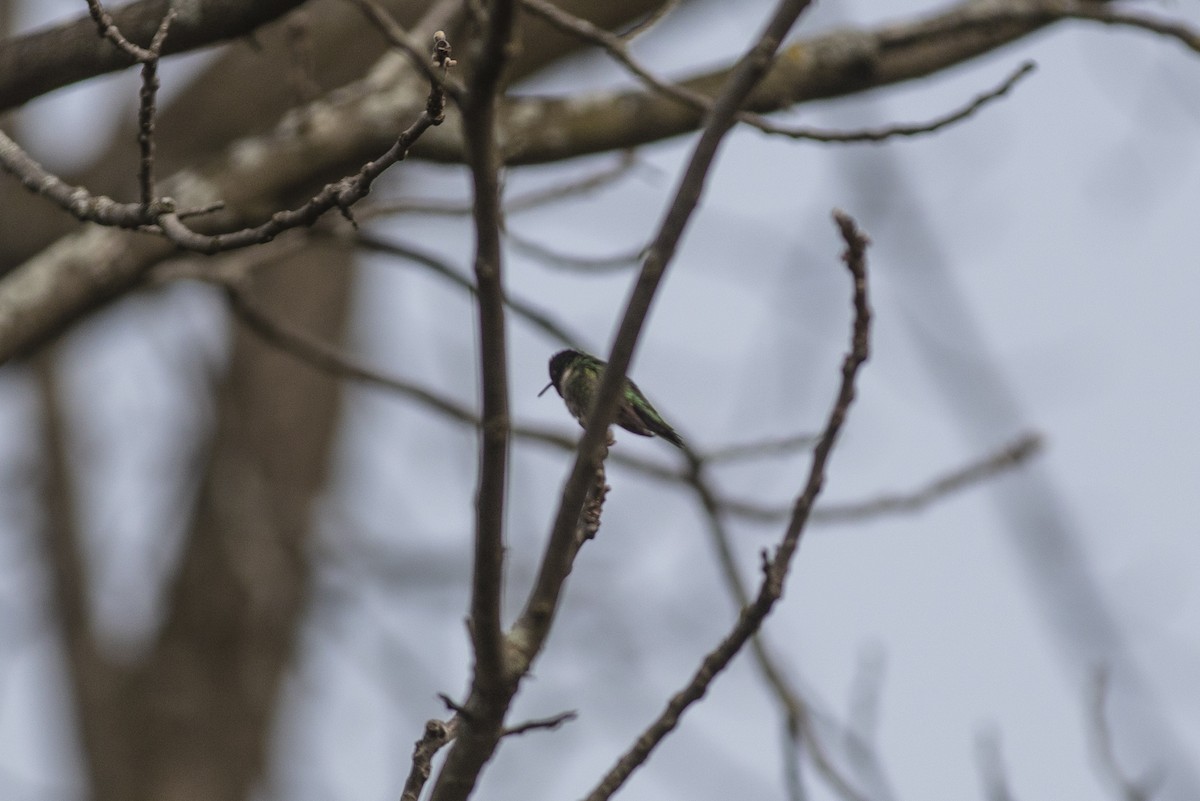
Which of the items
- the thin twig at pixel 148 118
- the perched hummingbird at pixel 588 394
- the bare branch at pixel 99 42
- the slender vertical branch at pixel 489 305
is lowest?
the slender vertical branch at pixel 489 305

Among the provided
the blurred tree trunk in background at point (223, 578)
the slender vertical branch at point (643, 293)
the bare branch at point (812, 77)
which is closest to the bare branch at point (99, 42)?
the slender vertical branch at point (643, 293)

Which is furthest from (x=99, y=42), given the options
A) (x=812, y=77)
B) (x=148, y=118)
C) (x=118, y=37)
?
(x=812, y=77)

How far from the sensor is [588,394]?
2.38m

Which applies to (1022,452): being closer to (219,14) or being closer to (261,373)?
(219,14)

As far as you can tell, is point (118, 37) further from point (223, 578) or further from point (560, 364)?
point (223, 578)

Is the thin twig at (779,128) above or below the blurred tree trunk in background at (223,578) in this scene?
below

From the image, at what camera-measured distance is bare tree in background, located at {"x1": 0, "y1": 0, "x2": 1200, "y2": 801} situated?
188 cm

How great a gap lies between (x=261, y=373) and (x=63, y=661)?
185 centimetres

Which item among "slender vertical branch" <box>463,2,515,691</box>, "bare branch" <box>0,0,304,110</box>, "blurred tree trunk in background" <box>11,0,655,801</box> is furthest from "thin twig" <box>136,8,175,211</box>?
"blurred tree trunk in background" <box>11,0,655,801</box>

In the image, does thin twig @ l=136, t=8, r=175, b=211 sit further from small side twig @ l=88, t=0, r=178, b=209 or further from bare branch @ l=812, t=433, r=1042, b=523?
bare branch @ l=812, t=433, r=1042, b=523

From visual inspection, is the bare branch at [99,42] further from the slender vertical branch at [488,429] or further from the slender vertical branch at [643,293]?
the slender vertical branch at [643,293]

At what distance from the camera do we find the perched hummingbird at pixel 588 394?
7.77 feet

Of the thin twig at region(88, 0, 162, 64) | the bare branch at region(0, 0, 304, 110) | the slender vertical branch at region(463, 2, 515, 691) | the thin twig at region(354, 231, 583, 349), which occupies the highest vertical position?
the thin twig at region(354, 231, 583, 349)

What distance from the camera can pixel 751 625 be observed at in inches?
83.0
